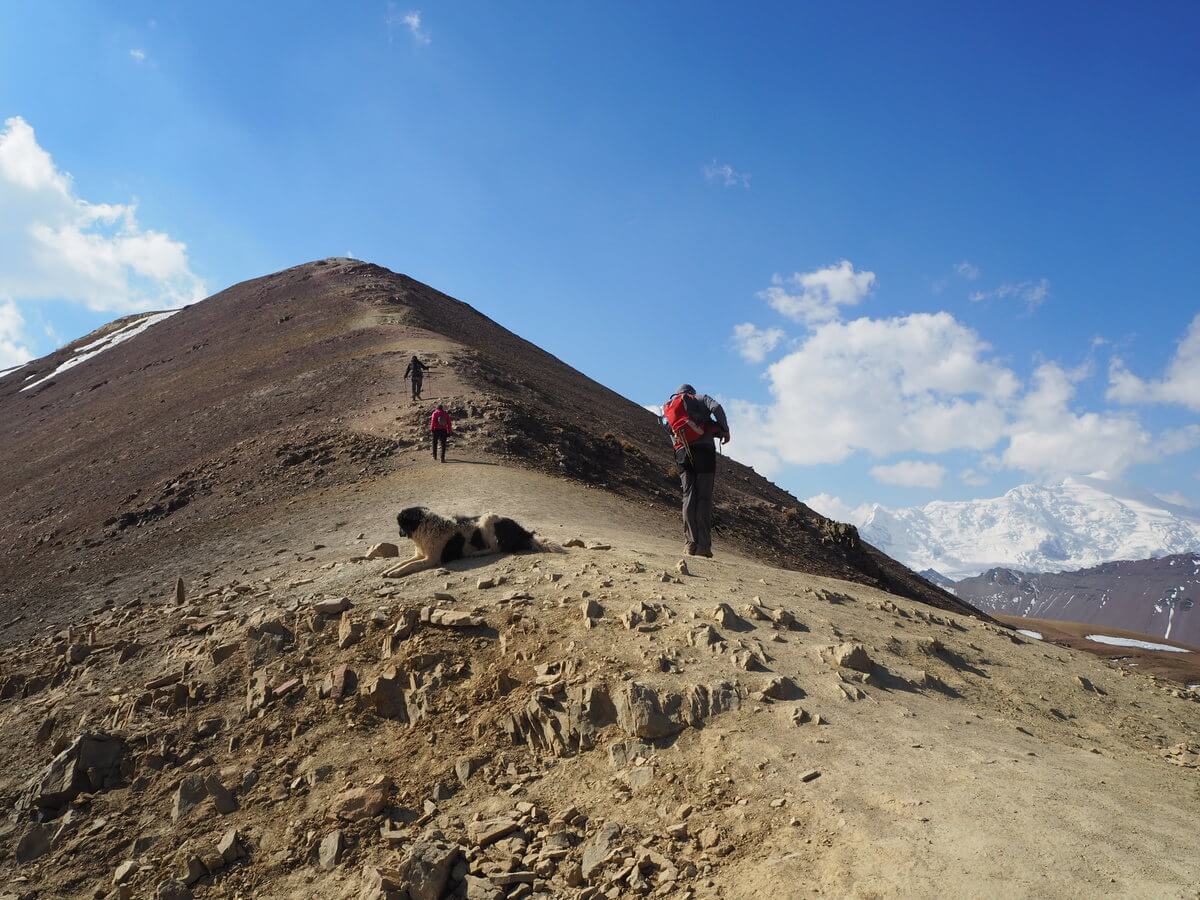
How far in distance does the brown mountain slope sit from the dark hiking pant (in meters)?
5.95

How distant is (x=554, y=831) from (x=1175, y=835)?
10.6ft

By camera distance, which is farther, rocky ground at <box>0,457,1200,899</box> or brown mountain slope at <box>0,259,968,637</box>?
brown mountain slope at <box>0,259,968,637</box>

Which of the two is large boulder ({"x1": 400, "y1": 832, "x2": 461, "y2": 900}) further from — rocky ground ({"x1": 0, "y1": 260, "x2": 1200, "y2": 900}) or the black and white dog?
the black and white dog

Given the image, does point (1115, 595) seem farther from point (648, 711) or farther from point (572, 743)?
point (572, 743)

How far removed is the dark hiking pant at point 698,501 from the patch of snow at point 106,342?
5493cm

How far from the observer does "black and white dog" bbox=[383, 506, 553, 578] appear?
27.5 ft

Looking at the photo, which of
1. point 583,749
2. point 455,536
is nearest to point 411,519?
point 455,536

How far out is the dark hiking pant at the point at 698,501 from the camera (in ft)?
34.2

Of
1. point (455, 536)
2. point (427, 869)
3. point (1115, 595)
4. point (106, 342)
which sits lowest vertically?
point (427, 869)

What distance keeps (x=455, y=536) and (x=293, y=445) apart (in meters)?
13.5

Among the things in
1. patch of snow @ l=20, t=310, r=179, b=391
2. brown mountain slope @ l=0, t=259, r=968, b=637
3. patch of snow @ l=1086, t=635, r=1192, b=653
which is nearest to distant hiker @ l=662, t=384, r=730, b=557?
brown mountain slope @ l=0, t=259, r=968, b=637

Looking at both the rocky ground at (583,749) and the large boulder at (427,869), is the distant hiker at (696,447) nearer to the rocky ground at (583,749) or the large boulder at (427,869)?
the rocky ground at (583,749)

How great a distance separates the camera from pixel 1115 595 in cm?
15988

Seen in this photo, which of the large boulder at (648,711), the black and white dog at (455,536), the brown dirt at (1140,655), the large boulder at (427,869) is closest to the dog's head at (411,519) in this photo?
the black and white dog at (455,536)
